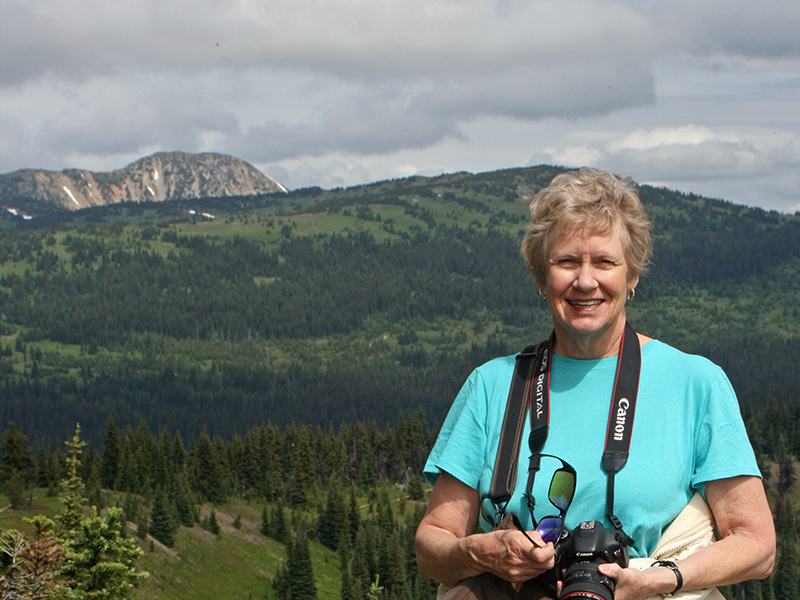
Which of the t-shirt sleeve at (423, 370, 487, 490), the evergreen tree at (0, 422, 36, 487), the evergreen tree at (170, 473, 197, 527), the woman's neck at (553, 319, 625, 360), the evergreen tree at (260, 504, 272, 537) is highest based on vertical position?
the woman's neck at (553, 319, 625, 360)

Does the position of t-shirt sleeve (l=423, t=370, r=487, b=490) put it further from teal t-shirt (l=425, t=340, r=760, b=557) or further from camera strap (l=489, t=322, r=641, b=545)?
camera strap (l=489, t=322, r=641, b=545)

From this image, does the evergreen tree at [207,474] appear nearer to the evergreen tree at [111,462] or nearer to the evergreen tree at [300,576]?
the evergreen tree at [111,462]

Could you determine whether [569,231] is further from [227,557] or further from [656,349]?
[227,557]

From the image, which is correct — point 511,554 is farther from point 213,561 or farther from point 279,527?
point 279,527

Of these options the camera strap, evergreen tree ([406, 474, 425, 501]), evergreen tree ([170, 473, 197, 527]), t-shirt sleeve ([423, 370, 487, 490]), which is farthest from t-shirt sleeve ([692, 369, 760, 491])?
evergreen tree ([406, 474, 425, 501])

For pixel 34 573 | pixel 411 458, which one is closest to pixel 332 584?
pixel 411 458

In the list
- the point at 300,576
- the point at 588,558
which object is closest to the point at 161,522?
the point at 300,576

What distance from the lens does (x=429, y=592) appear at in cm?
10438

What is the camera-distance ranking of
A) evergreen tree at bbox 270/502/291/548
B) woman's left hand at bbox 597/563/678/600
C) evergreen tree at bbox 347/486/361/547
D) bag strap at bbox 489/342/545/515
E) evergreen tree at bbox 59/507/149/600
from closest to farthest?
woman's left hand at bbox 597/563/678/600, bag strap at bbox 489/342/545/515, evergreen tree at bbox 59/507/149/600, evergreen tree at bbox 347/486/361/547, evergreen tree at bbox 270/502/291/548

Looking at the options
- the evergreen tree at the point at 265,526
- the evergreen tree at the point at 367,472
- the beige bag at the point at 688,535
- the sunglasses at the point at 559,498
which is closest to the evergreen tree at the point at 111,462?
the evergreen tree at the point at 265,526

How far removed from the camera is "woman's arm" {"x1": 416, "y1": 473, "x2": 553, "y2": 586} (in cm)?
555

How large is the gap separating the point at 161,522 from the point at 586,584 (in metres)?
110

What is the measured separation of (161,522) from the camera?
10681cm

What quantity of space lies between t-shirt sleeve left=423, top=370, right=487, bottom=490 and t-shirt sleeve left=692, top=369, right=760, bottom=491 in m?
1.61
